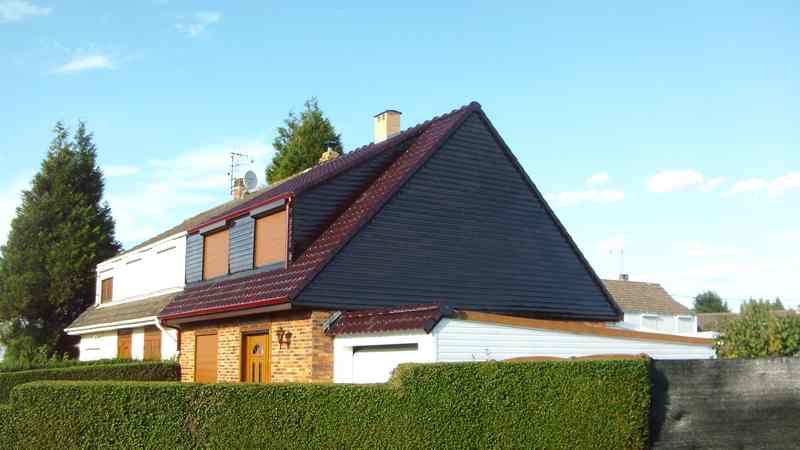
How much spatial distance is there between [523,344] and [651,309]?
3245 centimetres

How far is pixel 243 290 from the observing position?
807 inches

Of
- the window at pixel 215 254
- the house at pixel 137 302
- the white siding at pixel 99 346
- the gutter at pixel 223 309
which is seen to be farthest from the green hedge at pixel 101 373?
the white siding at pixel 99 346

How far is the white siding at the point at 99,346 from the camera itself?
32875 mm

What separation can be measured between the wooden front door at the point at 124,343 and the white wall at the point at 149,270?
1.43 metres

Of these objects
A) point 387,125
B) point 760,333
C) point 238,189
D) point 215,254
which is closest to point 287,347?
point 215,254

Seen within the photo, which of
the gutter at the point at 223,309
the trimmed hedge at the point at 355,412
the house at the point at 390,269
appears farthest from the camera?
the gutter at the point at 223,309

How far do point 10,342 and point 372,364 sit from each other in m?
33.3

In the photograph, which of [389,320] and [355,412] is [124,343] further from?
[355,412]

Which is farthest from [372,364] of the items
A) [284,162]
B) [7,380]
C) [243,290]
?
[284,162]

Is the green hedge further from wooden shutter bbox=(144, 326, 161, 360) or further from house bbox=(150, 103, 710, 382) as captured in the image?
wooden shutter bbox=(144, 326, 161, 360)

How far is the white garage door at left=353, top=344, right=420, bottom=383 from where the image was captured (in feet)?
54.4

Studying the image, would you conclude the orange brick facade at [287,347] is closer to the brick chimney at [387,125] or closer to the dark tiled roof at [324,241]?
the dark tiled roof at [324,241]

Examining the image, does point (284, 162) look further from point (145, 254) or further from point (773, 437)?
point (773, 437)

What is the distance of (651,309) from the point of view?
155ft
